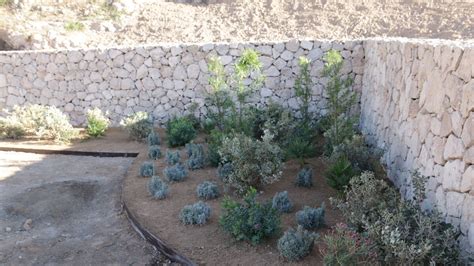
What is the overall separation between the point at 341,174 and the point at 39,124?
24.1 ft

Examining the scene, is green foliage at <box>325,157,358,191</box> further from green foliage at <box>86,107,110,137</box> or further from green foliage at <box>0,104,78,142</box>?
green foliage at <box>0,104,78,142</box>

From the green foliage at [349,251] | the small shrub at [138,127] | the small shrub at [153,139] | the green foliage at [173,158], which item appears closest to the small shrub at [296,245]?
the green foliage at [349,251]

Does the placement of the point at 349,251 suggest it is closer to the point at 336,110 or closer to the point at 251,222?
the point at 251,222

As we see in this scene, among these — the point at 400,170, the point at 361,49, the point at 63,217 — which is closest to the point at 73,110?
the point at 63,217

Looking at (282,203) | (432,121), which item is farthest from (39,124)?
(432,121)

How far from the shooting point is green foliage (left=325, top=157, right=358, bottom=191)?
614 cm

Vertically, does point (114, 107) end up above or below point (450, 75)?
below

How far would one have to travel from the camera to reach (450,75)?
14.1 ft

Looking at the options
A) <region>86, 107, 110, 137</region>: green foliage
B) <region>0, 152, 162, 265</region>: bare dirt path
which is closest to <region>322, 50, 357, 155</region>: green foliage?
<region>0, 152, 162, 265</region>: bare dirt path

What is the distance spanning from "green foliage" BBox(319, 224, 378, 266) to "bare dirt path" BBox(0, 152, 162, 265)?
2055mm

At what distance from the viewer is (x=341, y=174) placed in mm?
6195

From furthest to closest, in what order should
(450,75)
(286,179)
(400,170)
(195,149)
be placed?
(195,149) → (286,179) → (400,170) → (450,75)

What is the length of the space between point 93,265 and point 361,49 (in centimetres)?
656

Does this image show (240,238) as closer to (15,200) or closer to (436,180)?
(436,180)
